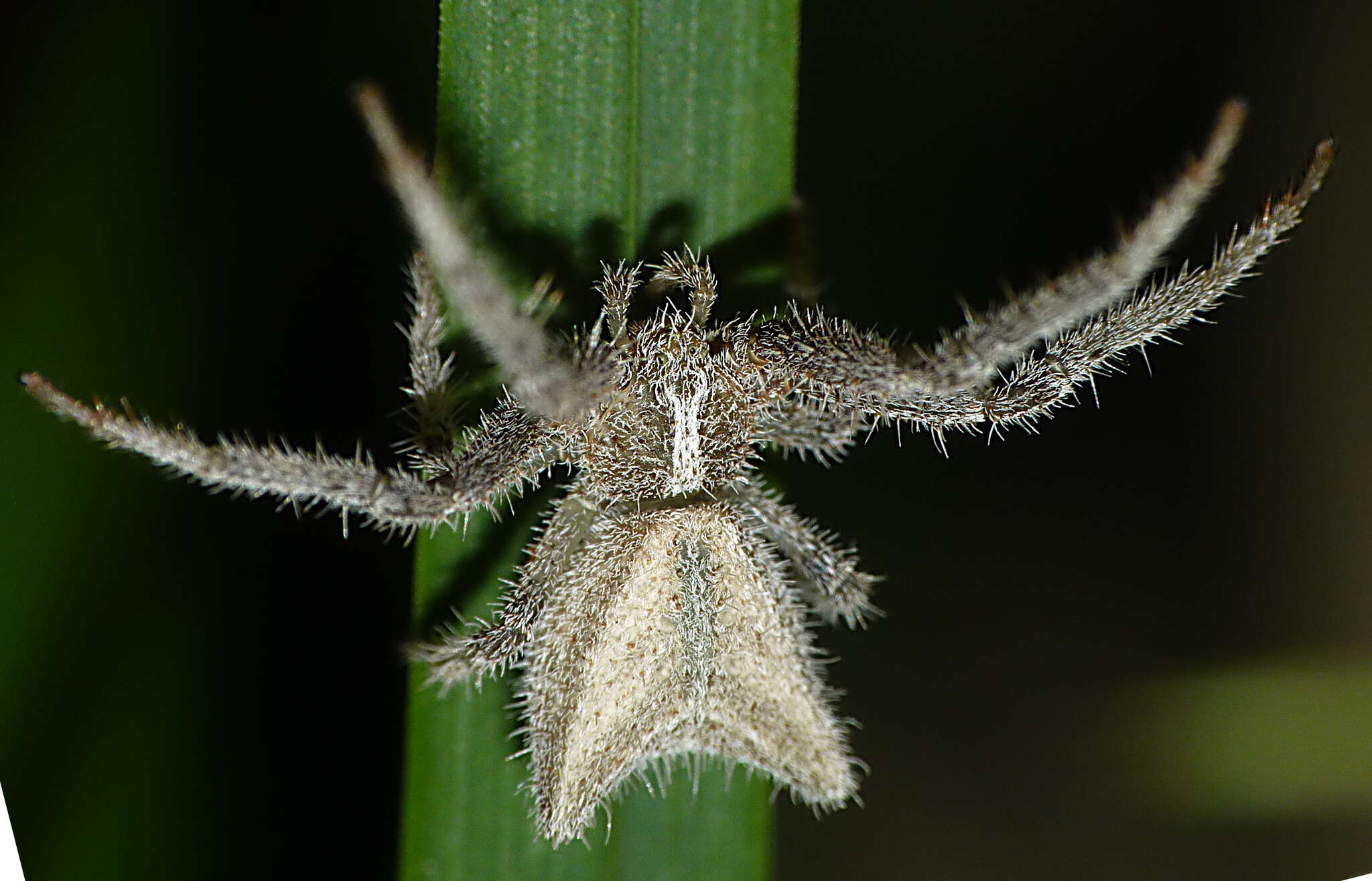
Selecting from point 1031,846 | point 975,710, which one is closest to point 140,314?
point 975,710

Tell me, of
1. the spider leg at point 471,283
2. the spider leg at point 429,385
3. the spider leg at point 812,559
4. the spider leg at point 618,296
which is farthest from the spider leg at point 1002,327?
the spider leg at point 429,385

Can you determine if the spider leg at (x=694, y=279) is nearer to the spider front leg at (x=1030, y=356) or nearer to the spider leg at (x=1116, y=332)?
the spider front leg at (x=1030, y=356)

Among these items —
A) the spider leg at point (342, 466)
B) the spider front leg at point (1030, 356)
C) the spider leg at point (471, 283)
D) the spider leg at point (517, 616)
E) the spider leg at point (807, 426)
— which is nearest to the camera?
the spider leg at point (471, 283)

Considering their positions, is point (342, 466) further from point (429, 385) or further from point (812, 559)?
point (812, 559)

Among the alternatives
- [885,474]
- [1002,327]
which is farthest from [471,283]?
[885,474]

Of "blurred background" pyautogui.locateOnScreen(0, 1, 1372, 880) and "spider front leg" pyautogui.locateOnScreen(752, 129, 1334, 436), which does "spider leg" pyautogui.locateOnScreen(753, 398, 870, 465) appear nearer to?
"spider front leg" pyautogui.locateOnScreen(752, 129, 1334, 436)

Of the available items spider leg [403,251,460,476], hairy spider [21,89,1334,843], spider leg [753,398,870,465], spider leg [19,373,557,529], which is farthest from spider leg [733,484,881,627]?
spider leg [403,251,460,476]

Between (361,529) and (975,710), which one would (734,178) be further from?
(975,710)
